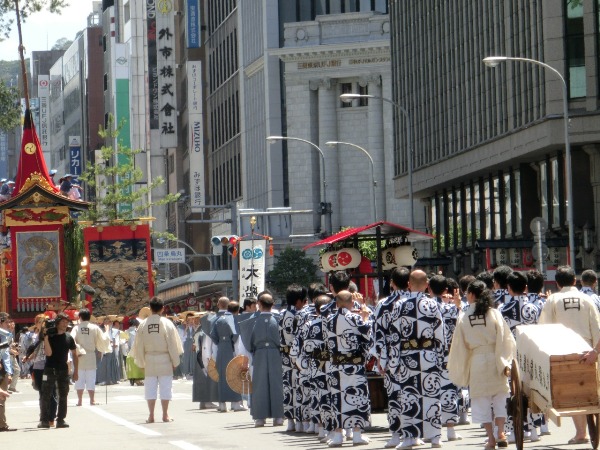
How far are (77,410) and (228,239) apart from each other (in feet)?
68.1

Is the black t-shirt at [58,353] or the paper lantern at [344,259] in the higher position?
the paper lantern at [344,259]

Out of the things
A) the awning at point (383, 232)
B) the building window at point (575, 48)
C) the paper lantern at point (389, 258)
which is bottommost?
the paper lantern at point (389, 258)

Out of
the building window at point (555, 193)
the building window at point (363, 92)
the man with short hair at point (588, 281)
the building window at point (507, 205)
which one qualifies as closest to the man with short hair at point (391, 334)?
the man with short hair at point (588, 281)

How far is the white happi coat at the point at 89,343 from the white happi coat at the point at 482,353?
16.7m

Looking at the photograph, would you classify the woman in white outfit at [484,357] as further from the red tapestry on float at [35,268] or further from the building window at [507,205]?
the red tapestry on float at [35,268]

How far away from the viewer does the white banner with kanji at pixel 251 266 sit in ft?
143

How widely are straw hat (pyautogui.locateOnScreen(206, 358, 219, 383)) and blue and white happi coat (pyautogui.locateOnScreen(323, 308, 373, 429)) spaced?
8985 mm

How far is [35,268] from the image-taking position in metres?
61.0

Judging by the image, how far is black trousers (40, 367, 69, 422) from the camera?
2428cm

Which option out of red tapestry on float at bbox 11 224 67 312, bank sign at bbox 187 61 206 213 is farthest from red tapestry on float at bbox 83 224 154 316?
bank sign at bbox 187 61 206 213

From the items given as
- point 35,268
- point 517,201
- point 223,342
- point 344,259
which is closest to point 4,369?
point 223,342

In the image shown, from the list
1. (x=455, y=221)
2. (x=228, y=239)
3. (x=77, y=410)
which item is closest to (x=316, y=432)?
(x=77, y=410)

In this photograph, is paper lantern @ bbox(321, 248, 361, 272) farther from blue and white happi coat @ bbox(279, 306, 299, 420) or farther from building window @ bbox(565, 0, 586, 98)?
building window @ bbox(565, 0, 586, 98)

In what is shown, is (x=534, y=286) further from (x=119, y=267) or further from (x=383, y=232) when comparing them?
(x=119, y=267)
